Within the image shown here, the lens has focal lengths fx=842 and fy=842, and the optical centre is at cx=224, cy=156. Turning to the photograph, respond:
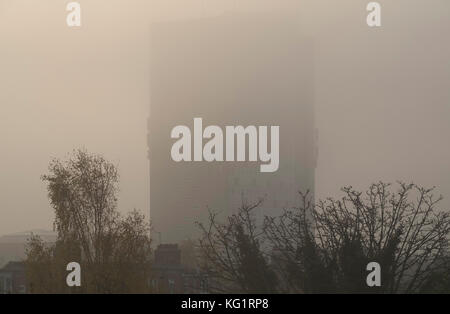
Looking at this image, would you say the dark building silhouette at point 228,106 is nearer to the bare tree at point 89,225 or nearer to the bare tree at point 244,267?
the bare tree at point 89,225

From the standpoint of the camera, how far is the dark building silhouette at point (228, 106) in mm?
32594

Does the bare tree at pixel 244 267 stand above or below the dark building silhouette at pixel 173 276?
above

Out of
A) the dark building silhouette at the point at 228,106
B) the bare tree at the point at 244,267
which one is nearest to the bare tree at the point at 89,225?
the dark building silhouette at the point at 228,106

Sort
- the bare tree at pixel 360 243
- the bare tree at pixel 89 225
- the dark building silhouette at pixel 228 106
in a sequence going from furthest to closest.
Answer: the dark building silhouette at pixel 228 106
the bare tree at pixel 89 225
the bare tree at pixel 360 243

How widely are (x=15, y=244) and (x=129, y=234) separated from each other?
2.32 meters

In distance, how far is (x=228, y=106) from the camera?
1452 inches

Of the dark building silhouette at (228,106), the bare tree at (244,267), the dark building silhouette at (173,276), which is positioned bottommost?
the dark building silhouette at (173,276)

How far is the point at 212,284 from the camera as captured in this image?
799 centimetres

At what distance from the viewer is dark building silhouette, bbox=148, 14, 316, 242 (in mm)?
32594

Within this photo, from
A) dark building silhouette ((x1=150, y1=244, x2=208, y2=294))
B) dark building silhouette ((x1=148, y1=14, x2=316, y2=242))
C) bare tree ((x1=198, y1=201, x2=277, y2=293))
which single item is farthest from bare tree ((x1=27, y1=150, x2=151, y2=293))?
bare tree ((x1=198, y1=201, x2=277, y2=293))

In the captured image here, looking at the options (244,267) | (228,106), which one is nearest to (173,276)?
(244,267)

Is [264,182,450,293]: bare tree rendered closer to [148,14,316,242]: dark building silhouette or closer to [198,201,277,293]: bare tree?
[198,201,277,293]: bare tree

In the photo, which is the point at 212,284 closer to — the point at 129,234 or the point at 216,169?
the point at 129,234
